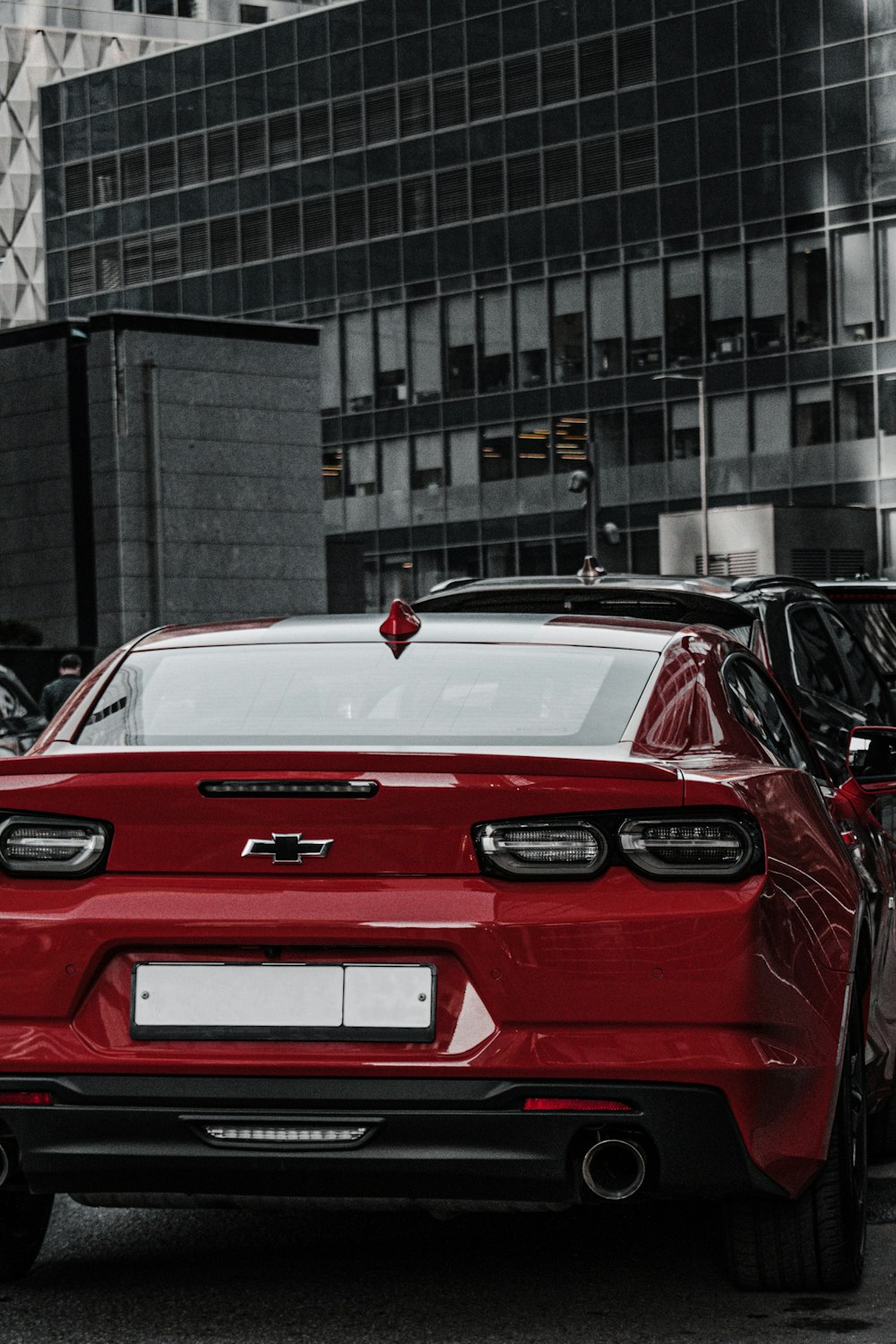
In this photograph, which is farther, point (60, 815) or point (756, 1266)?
point (756, 1266)

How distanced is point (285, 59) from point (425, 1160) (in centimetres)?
6593

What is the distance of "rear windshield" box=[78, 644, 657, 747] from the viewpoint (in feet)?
14.6

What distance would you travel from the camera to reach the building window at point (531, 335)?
61.7 metres

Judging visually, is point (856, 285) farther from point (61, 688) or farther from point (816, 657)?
point (816, 657)

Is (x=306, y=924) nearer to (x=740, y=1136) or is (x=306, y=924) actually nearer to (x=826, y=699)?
(x=740, y=1136)

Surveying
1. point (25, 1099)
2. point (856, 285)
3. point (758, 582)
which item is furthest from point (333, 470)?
point (25, 1099)

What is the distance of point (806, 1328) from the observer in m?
4.36

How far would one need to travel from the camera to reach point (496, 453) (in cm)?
6319

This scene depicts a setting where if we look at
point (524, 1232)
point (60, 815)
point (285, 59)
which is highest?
point (285, 59)

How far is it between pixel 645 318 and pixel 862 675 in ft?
166

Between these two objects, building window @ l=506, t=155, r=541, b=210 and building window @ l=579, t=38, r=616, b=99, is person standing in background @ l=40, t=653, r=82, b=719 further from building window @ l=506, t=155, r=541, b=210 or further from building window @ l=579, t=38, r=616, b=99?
building window @ l=506, t=155, r=541, b=210

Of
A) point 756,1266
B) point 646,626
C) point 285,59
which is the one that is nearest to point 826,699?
point 646,626

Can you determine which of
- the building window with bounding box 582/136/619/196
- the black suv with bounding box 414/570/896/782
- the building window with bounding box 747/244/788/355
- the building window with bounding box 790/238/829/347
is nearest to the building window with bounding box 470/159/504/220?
the building window with bounding box 582/136/619/196

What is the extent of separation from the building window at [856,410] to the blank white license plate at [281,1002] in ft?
174
